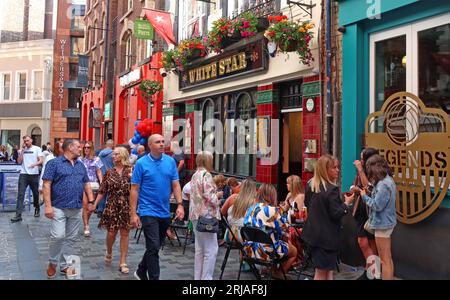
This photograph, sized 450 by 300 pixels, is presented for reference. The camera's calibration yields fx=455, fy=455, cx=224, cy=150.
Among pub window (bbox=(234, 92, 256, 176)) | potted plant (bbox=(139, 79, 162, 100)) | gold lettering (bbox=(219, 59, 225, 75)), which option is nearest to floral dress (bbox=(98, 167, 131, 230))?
pub window (bbox=(234, 92, 256, 176))

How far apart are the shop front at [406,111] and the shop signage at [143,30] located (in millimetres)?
9082

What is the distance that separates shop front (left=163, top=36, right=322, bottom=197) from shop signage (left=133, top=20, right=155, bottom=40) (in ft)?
8.40

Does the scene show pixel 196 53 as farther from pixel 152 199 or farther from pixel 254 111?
pixel 152 199

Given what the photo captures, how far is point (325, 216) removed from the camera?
4.54 meters

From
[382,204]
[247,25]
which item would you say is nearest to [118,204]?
[382,204]

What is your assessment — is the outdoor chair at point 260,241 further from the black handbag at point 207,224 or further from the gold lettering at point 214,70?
the gold lettering at point 214,70

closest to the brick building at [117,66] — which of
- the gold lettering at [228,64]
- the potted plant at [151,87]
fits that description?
the potted plant at [151,87]

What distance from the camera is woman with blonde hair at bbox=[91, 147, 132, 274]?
618 centimetres

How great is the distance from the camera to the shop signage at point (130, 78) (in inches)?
678

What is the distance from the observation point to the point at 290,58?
8.50 metres

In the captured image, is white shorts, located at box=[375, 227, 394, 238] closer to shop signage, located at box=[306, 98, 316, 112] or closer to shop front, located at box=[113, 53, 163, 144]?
shop signage, located at box=[306, 98, 316, 112]

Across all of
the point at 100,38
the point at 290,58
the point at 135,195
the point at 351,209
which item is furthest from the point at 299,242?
the point at 100,38

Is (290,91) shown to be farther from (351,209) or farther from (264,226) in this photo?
(264,226)

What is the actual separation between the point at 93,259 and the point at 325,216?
376 centimetres
